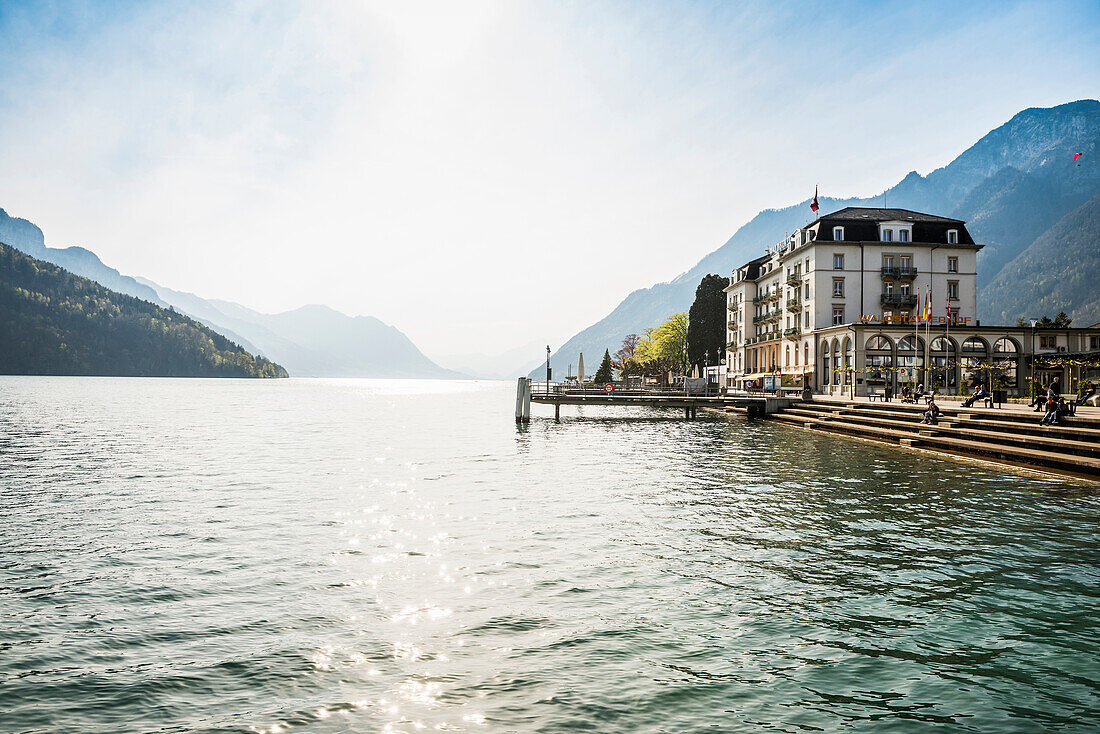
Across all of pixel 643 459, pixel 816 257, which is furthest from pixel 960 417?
pixel 816 257

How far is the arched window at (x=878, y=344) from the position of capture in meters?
58.1

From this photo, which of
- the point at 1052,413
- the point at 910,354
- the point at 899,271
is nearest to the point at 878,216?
the point at 899,271

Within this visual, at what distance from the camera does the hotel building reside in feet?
183

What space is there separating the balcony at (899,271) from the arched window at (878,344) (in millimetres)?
10690

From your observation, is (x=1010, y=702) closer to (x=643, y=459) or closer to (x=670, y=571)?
(x=670, y=571)

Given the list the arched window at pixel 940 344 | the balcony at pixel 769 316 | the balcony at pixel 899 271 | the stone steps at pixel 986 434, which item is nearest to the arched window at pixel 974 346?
the arched window at pixel 940 344

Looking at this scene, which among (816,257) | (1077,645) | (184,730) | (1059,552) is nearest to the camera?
(184,730)

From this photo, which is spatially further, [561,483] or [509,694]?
[561,483]

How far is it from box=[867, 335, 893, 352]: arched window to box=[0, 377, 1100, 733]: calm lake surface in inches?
1576

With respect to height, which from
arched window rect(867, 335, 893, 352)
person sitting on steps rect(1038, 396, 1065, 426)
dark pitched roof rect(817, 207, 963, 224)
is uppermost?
dark pitched roof rect(817, 207, 963, 224)

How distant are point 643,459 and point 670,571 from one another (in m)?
16.9

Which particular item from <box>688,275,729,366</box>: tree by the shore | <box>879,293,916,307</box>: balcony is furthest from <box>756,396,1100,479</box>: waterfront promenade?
<box>688,275,729,366</box>: tree by the shore

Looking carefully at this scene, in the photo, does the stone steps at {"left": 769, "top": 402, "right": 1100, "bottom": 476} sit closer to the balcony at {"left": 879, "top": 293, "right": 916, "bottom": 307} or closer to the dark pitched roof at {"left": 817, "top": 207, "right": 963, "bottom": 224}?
the balcony at {"left": 879, "top": 293, "right": 916, "bottom": 307}

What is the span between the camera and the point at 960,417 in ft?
101
